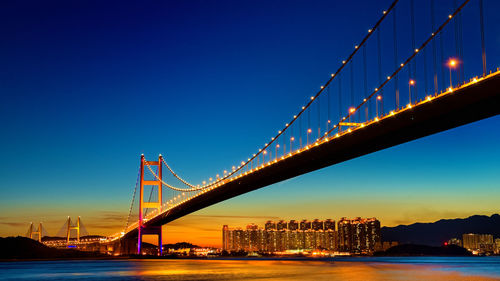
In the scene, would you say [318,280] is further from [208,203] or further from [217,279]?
[208,203]

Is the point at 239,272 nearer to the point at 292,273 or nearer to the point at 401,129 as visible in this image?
the point at 292,273

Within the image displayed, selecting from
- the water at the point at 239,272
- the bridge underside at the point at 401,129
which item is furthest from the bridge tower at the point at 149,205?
the bridge underside at the point at 401,129

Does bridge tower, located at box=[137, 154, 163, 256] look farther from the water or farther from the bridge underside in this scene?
the bridge underside

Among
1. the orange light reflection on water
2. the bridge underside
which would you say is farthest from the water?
the bridge underside

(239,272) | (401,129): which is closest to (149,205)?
(239,272)

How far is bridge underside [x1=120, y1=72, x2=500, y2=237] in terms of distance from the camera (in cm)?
1586

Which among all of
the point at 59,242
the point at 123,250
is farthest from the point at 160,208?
the point at 59,242

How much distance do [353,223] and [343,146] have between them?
129430 millimetres

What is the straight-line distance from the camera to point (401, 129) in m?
19.5

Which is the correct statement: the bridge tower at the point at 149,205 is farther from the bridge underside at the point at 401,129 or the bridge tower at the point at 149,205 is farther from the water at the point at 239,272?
the bridge underside at the point at 401,129

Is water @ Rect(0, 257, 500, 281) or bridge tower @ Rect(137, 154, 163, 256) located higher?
bridge tower @ Rect(137, 154, 163, 256)

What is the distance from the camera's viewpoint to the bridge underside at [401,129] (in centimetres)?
1586

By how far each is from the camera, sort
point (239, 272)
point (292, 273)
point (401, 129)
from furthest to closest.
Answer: point (239, 272) < point (292, 273) < point (401, 129)

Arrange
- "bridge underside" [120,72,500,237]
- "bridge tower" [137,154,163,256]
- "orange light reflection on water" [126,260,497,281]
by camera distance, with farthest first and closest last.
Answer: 1. "bridge tower" [137,154,163,256]
2. "orange light reflection on water" [126,260,497,281]
3. "bridge underside" [120,72,500,237]
